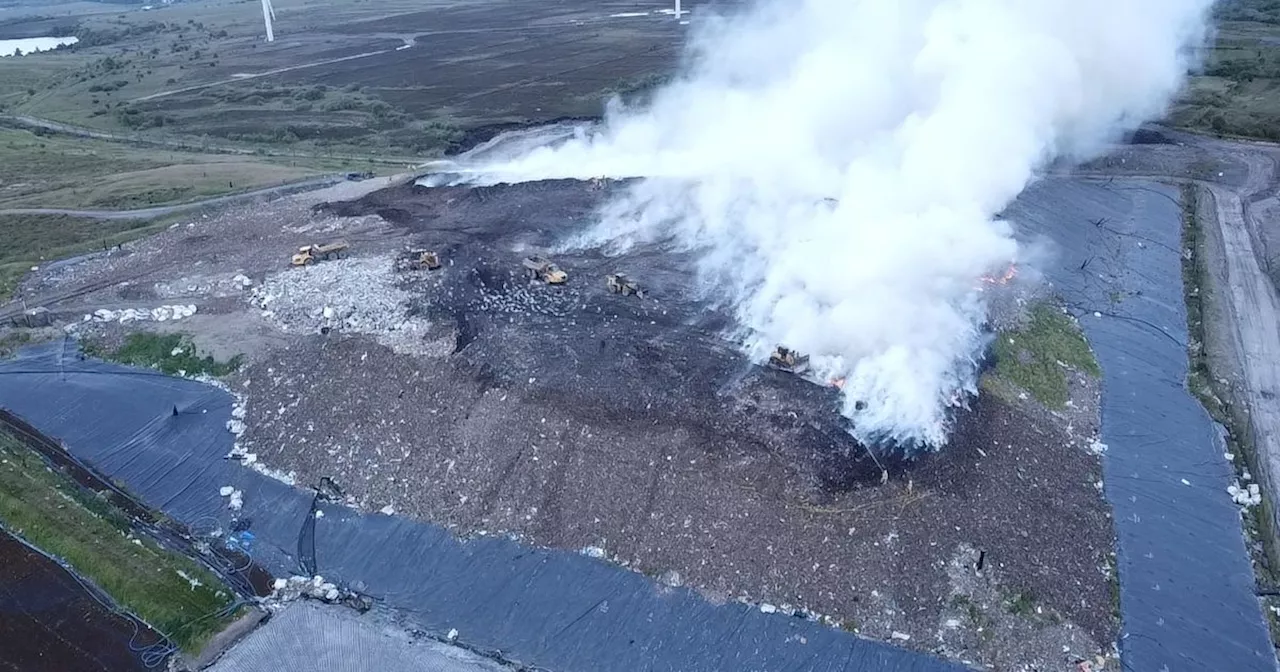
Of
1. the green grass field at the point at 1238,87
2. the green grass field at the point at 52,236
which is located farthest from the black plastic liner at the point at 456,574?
the green grass field at the point at 1238,87

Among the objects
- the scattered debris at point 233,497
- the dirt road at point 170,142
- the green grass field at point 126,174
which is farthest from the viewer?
the dirt road at point 170,142

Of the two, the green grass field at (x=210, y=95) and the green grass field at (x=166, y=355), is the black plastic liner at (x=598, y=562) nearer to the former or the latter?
the green grass field at (x=166, y=355)

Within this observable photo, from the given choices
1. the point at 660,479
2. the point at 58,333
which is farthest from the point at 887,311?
the point at 58,333

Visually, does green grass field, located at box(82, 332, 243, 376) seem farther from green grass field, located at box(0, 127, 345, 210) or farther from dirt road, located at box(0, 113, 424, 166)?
dirt road, located at box(0, 113, 424, 166)

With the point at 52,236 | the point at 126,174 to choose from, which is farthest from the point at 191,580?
the point at 126,174

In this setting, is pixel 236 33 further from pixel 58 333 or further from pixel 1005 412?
pixel 1005 412

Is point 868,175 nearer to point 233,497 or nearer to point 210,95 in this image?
point 233,497
